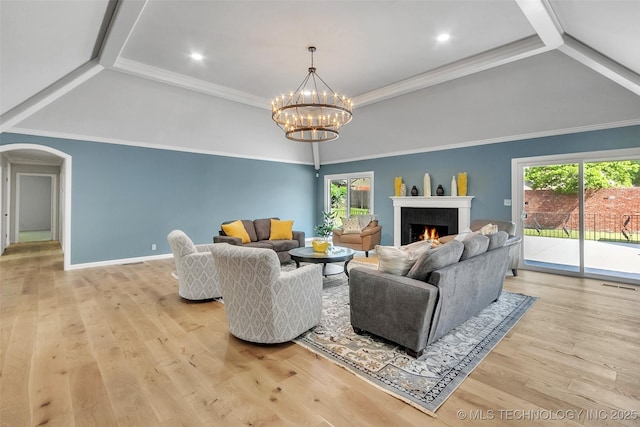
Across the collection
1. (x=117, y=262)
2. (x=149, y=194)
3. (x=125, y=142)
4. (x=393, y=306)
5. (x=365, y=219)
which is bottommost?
(x=117, y=262)

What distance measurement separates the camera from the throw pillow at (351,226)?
24.0 feet

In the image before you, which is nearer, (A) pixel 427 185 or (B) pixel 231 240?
(B) pixel 231 240

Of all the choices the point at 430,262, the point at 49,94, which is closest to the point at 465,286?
the point at 430,262

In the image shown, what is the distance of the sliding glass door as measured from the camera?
→ 472cm

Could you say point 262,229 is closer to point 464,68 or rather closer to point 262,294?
point 262,294

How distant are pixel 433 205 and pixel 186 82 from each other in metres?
5.71

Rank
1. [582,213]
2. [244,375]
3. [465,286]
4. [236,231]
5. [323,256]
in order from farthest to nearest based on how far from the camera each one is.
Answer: [236,231] < [582,213] < [323,256] < [465,286] < [244,375]

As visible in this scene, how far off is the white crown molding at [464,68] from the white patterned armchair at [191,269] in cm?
455

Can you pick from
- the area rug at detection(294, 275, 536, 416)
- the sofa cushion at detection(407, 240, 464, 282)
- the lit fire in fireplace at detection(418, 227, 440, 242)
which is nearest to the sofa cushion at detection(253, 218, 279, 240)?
the area rug at detection(294, 275, 536, 416)

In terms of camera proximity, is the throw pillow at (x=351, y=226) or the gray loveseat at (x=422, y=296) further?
the throw pillow at (x=351, y=226)

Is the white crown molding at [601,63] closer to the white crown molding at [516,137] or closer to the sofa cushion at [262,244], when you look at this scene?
the white crown molding at [516,137]

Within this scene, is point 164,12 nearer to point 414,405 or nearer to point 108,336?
point 108,336

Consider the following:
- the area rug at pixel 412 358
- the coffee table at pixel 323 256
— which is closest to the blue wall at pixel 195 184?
the coffee table at pixel 323 256

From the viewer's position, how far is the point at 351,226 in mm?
7430
